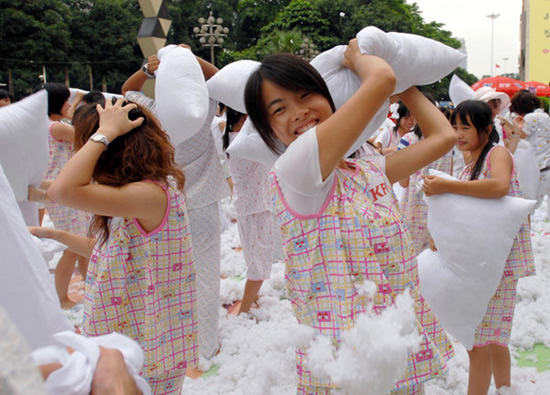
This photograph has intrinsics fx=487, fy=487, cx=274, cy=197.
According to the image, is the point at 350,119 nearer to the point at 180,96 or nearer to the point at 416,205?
the point at 180,96

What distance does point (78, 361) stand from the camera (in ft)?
2.19

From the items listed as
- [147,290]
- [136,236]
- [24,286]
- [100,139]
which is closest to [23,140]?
[100,139]

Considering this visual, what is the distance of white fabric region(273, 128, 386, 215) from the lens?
109cm

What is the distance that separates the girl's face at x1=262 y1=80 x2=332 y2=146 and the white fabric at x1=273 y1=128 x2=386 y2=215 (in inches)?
5.4

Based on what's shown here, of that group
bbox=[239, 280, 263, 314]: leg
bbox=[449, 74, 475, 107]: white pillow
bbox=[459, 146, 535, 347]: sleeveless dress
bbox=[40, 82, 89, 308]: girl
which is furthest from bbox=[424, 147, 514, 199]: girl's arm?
bbox=[40, 82, 89, 308]: girl

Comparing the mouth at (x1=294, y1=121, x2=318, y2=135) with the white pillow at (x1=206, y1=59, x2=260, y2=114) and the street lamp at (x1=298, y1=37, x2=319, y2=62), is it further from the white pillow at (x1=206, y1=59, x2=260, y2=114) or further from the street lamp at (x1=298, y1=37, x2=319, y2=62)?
the street lamp at (x1=298, y1=37, x2=319, y2=62)

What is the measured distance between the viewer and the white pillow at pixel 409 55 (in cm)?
132

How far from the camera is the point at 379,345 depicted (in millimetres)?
1019

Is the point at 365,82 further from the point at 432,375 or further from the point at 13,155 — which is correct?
the point at 13,155

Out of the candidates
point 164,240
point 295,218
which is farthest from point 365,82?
point 164,240

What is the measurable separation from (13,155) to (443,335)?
149 cm

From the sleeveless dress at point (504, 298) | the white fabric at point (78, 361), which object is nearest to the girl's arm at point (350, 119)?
the white fabric at point (78, 361)

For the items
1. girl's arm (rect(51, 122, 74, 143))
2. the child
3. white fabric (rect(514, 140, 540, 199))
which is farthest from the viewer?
white fabric (rect(514, 140, 540, 199))

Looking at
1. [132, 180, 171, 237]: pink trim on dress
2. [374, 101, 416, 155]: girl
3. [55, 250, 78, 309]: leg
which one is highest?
[374, 101, 416, 155]: girl
